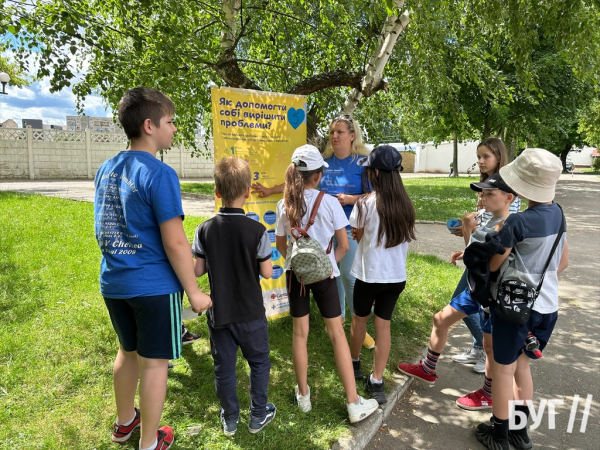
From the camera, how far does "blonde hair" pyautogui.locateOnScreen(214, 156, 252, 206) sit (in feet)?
7.77

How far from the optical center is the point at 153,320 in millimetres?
2031

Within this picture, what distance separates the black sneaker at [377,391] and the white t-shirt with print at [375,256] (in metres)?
0.80

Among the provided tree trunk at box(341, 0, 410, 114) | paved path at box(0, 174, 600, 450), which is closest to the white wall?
tree trunk at box(341, 0, 410, 114)

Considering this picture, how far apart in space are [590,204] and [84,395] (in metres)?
17.3

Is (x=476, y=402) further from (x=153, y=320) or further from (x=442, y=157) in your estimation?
(x=442, y=157)

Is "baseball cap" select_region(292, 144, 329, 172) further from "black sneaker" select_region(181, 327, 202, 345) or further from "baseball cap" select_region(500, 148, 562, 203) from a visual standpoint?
"black sneaker" select_region(181, 327, 202, 345)

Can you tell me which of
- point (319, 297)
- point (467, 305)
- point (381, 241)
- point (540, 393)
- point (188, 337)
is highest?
point (381, 241)

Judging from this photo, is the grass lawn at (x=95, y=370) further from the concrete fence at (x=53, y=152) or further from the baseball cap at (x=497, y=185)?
the concrete fence at (x=53, y=152)

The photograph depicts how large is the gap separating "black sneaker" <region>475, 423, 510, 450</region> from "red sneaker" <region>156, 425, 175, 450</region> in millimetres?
1961

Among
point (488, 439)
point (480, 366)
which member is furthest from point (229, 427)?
point (480, 366)

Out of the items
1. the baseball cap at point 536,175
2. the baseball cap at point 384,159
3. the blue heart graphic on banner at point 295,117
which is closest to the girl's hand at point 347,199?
the baseball cap at point 384,159

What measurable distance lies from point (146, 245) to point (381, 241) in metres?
1.55

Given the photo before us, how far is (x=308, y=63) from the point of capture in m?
6.74

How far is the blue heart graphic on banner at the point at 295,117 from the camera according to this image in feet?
12.7
